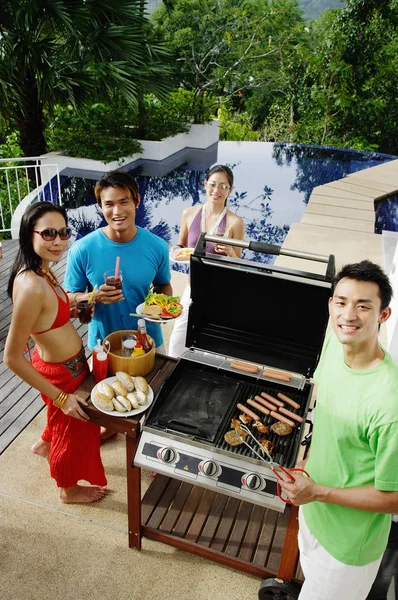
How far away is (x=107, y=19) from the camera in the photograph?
721cm

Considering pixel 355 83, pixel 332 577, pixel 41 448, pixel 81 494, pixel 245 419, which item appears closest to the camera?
pixel 332 577

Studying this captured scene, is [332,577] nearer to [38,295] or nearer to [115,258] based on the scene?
[38,295]

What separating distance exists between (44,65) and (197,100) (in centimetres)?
801

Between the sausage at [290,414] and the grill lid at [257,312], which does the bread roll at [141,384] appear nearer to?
the grill lid at [257,312]

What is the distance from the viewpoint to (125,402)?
6.74 ft

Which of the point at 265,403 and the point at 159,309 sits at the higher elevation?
the point at 159,309

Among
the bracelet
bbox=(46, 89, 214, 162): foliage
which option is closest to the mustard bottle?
the bracelet

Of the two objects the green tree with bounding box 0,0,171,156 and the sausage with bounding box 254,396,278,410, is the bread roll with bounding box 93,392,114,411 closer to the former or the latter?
the sausage with bounding box 254,396,278,410

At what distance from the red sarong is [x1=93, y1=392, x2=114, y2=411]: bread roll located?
0.94 ft

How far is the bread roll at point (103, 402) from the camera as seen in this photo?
2.04 m

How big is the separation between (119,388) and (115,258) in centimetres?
77

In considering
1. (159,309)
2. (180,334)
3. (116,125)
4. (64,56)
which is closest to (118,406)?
(159,309)

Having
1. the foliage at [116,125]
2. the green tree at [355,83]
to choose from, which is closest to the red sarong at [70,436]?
the foliage at [116,125]

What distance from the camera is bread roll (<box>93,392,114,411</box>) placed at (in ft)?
6.69
